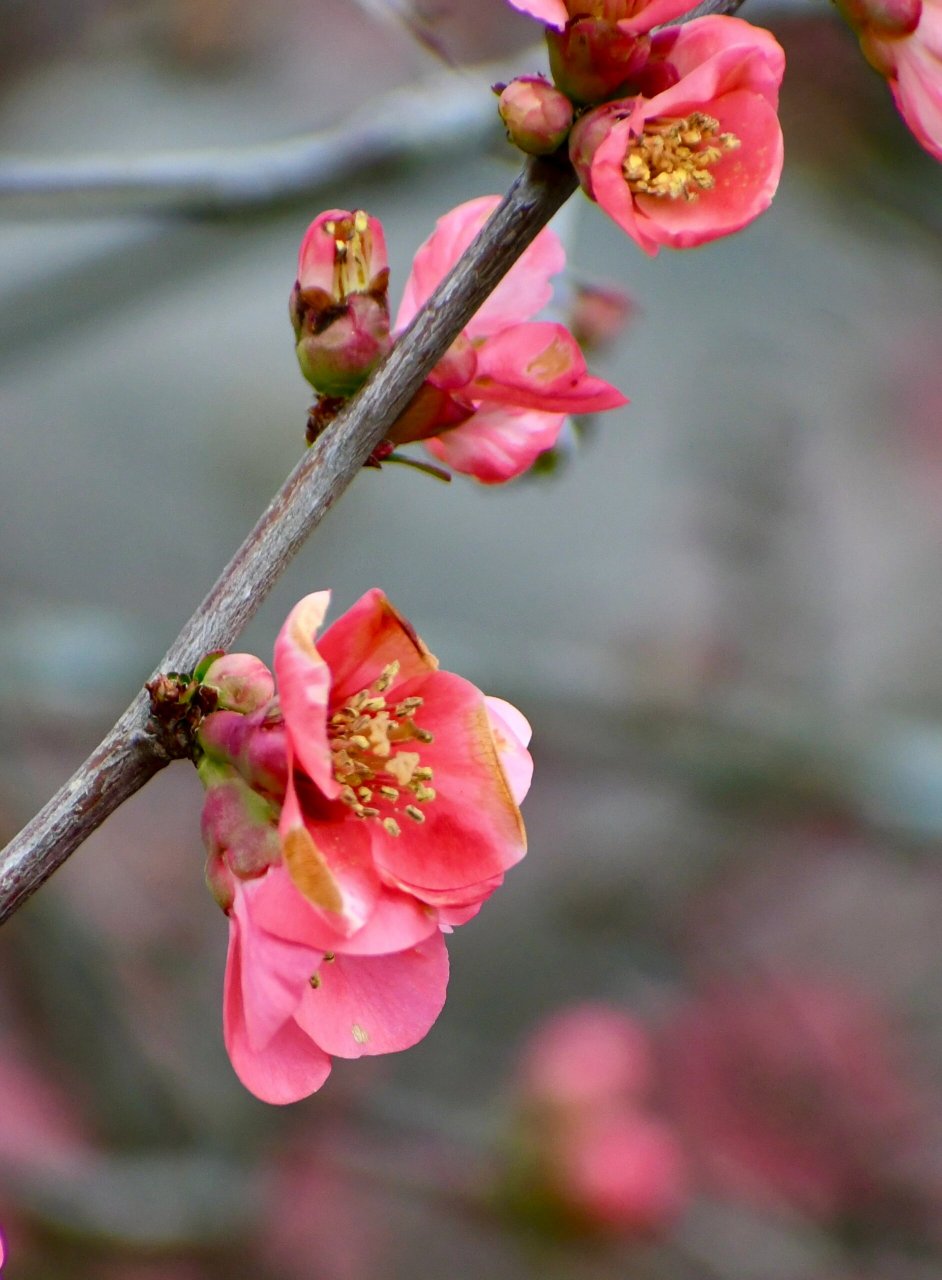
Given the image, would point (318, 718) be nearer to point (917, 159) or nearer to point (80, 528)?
point (917, 159)

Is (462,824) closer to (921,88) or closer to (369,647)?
(369,647)

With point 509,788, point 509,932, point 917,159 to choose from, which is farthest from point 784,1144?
point 509,788

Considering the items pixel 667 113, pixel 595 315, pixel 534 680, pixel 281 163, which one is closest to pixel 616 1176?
pixel 534 680


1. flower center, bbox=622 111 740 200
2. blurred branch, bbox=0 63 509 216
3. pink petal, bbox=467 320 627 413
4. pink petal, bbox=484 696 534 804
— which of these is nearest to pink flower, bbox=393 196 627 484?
pink petal, bbox=467 320 627 413

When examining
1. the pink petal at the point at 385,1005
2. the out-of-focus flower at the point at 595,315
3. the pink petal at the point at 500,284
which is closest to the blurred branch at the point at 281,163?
the out-of-focus flower at the point at 595,315

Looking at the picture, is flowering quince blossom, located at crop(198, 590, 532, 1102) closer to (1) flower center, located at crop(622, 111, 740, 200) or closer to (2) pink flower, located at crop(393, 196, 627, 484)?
(2) pink flower, located at crop(393, 196, 627, 484)
